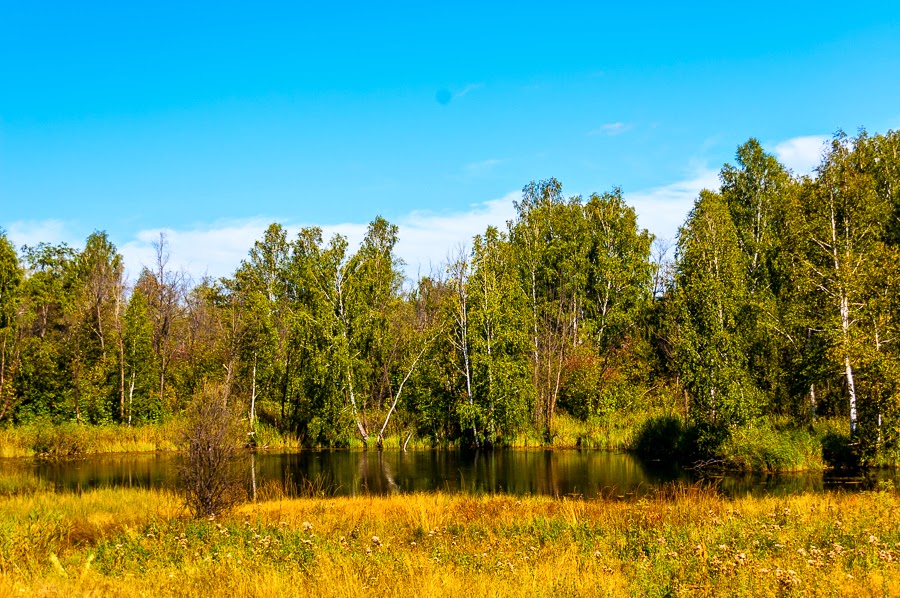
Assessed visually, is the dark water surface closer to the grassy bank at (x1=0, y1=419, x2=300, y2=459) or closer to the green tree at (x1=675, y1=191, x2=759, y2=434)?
the grassy bank at (x1=0, y1=419, x2=300, y2=459)

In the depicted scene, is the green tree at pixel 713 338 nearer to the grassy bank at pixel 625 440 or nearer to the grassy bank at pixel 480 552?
the grassy bank at pixel 625 440

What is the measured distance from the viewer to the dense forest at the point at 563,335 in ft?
98.7

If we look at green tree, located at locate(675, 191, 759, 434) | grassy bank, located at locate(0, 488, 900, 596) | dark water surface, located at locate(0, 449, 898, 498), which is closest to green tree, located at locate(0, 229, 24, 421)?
dark water surface, located at locate(0, 449, 898, 498)

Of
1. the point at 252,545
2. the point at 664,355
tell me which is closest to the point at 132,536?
the point at 252,545

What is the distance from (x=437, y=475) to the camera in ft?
99.9

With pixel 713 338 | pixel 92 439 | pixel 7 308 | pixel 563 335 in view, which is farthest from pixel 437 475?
pixel 7 308

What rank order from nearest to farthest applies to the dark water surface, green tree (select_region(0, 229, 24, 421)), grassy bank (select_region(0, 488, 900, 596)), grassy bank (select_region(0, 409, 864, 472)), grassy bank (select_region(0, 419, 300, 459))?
grassy bank (select_region(0, 488, 900, 596)) → the dark water surface → grassy bank (select_region(0, 409, 864, 472)) → grassy bank (select_region(0, 419, 300, 459)) → green tree (select_region(0, 229, 24, 421))

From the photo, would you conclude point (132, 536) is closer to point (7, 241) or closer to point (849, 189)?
point (849, 189)

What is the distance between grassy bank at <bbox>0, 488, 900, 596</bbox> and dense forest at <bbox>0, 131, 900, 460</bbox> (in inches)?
525

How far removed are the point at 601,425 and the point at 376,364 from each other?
16.6 metres

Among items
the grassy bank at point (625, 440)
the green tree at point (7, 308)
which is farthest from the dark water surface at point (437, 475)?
the green tree at point (7, 308)

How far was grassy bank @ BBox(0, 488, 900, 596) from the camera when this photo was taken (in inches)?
332

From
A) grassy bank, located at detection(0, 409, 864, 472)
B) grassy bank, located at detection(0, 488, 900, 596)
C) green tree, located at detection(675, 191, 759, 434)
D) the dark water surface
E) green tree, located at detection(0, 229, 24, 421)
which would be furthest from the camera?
green tree, located at detection(0, 229, 24, 421)

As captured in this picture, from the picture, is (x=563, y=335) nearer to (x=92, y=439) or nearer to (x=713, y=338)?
(x=713, y=338)
